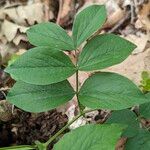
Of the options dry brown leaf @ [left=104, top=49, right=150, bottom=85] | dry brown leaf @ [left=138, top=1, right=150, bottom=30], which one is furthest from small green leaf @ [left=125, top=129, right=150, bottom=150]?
dry brown leaf @ [left=138, top=1, right=150, bottom=30]

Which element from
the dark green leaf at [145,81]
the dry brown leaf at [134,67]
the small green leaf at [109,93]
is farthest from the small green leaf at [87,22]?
the dry brown leaf at [134,67]

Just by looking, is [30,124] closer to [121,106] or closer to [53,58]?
[53,58]

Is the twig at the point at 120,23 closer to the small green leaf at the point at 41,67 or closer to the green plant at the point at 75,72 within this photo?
the green plant at the point at 75,72

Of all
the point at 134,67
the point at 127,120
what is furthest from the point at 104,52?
the point at 134,67

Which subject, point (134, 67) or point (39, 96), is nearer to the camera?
point (39, 96)

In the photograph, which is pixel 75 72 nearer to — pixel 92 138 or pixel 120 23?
pixel 92 138

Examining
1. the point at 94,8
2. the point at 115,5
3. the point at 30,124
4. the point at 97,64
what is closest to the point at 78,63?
the point at 97,64
